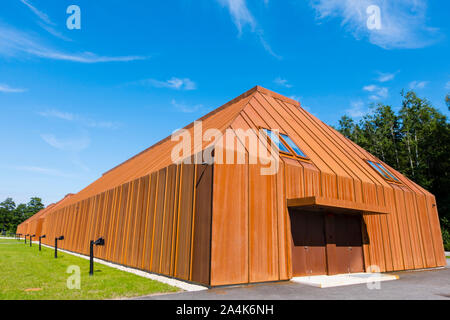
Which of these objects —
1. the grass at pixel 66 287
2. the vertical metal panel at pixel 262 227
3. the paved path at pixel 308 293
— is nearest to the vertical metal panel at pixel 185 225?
the grass at pixel 66 287

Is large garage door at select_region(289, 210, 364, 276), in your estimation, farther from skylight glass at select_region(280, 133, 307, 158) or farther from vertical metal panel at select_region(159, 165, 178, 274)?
vertical metal panel at select_region(159, 165, 178, 274)

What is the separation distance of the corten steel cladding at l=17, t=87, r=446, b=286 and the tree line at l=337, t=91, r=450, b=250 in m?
21.7

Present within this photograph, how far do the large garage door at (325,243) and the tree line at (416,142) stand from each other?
25.2 metres

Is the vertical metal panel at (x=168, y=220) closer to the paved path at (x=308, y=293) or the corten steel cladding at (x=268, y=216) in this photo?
the corten steel cladding at (x=268, y=216)

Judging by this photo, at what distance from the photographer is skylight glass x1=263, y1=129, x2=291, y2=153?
11000 millimetres

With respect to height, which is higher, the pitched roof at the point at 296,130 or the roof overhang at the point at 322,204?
the pitched roof at the point at 296,130

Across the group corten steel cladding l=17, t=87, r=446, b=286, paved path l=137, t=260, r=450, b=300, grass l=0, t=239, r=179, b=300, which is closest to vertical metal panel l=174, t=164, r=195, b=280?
corten steel cladding l=17, t=87, r=446, b=286

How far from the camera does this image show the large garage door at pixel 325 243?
1004 cm

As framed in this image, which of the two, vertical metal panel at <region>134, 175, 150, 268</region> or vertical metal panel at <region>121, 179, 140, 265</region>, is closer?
vertical metal panel at <region>134, 175, 150, 268</region>

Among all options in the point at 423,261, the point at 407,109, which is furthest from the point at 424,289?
the point at 407,109

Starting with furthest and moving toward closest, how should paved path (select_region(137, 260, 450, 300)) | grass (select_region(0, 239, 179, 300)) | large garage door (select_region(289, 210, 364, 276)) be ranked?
large garage door (select_region(289, 210, 364, 276))
paved path (select_region(137, 260, 450, 300))
grass (select_region(0, 239, 179, 300))

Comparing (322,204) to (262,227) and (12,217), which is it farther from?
(12,217)

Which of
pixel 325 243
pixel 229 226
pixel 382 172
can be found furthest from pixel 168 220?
pixel 382 172
